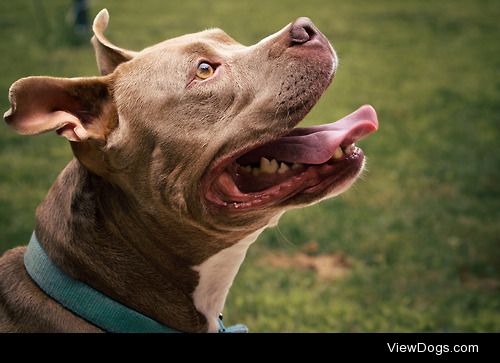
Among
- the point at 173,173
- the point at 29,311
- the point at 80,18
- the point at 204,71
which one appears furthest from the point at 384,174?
the point at 80,18

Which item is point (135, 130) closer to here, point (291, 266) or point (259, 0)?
point (291, 266)

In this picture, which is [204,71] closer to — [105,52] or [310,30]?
[310,30]

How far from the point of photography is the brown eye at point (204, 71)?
3.25 meters

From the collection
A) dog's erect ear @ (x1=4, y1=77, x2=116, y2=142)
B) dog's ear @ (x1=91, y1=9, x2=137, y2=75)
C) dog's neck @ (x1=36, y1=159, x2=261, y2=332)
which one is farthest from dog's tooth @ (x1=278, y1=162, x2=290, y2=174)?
dog's ear @ (x1=91, y1=9, x2=137, y2=75)

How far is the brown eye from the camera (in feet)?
10.7

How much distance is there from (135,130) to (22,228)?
3688mm

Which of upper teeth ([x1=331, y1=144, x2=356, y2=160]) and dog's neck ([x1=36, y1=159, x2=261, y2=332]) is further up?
upper teeth ([x1=331, y1=144, x2=356, y2=160])

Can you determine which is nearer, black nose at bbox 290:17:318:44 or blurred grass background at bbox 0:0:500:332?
black nose at bbox 290:17:318:44

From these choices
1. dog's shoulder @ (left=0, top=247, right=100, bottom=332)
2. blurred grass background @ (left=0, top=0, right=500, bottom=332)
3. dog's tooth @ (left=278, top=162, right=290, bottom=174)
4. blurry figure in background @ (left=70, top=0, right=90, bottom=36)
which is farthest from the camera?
blurry figure in background @ (left=70, top=0, right=90, bottom=36)

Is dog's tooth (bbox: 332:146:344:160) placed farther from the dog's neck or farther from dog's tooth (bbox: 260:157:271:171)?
the dog's neck

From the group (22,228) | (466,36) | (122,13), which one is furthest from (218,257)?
(122,13)

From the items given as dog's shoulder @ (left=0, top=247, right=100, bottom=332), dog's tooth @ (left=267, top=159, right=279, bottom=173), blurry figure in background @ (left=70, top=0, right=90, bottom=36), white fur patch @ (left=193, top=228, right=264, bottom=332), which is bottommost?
blurry figure in background @ (left=70, top=0, right=90, bottom=36)

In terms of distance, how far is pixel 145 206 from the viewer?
10.4 ft

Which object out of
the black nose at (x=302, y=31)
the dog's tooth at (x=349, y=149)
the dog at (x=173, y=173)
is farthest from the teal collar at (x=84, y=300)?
the black nose at (x=302, y=31)
